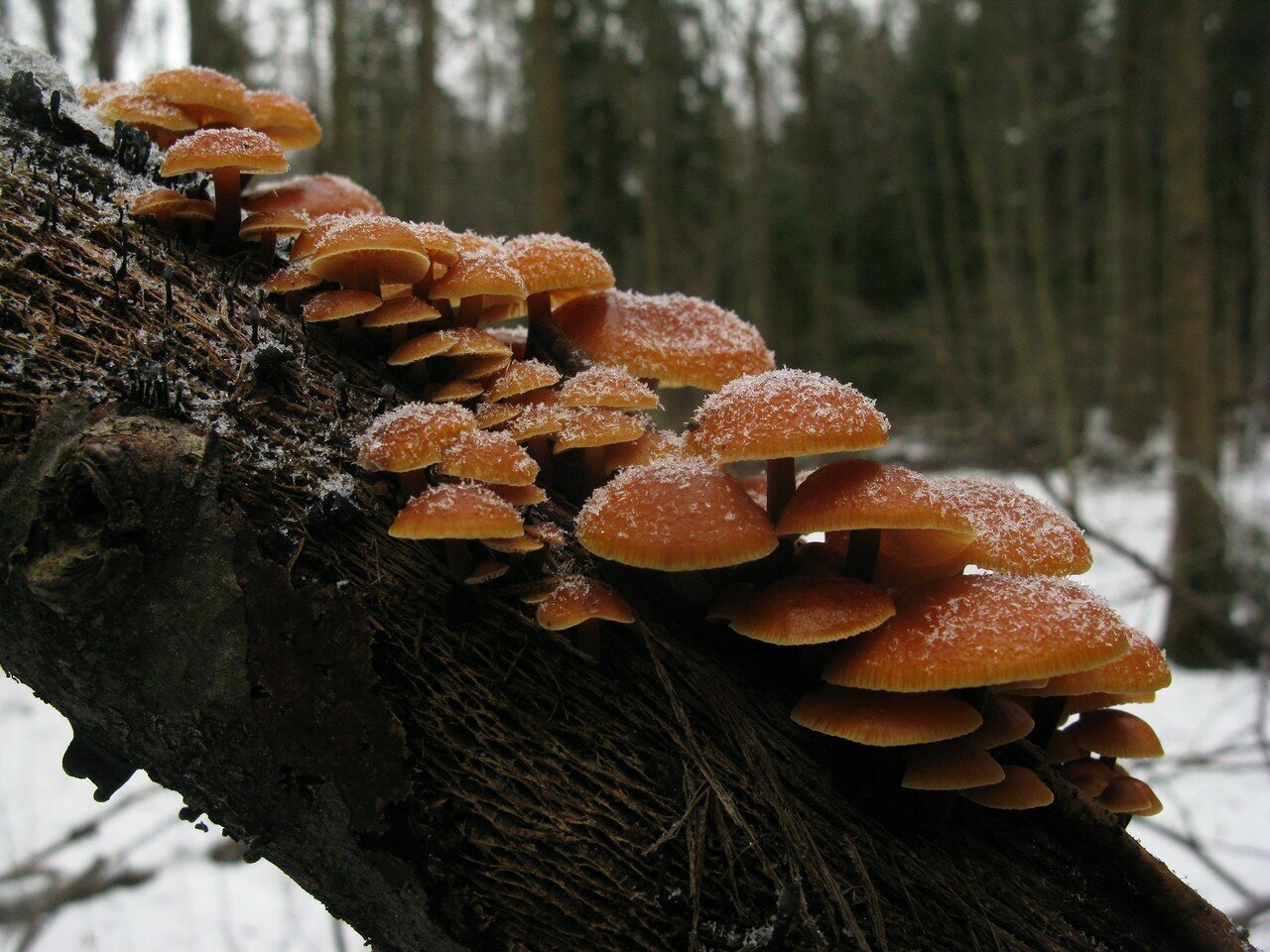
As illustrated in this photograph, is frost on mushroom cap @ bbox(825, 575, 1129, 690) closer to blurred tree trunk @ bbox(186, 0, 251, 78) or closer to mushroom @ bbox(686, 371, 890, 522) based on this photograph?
mushroom @ bbox(686, 371, 890, 522)

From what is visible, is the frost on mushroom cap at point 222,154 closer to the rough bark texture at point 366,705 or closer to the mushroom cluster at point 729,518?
the mushroom cluster at point 729,518

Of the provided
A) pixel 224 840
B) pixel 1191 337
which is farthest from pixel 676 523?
pixel 1191 337

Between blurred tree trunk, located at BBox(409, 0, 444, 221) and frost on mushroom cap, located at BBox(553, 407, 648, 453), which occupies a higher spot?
blurred tree trunk, located at BBox(409, 0, 444, 221)

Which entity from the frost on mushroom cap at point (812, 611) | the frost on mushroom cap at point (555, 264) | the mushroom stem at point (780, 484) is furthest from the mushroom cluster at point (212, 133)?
the frost on mushroom cap at point (812, 611)

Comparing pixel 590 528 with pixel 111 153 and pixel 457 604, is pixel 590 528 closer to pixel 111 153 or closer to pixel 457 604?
pixel 457 604

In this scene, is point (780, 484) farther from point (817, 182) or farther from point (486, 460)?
point (817, 182)

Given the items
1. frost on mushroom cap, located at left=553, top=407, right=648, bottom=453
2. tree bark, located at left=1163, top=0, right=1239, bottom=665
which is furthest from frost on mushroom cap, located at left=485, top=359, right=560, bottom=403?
tree bark, located at left=1163, top=0, right=1239, bottom=665
